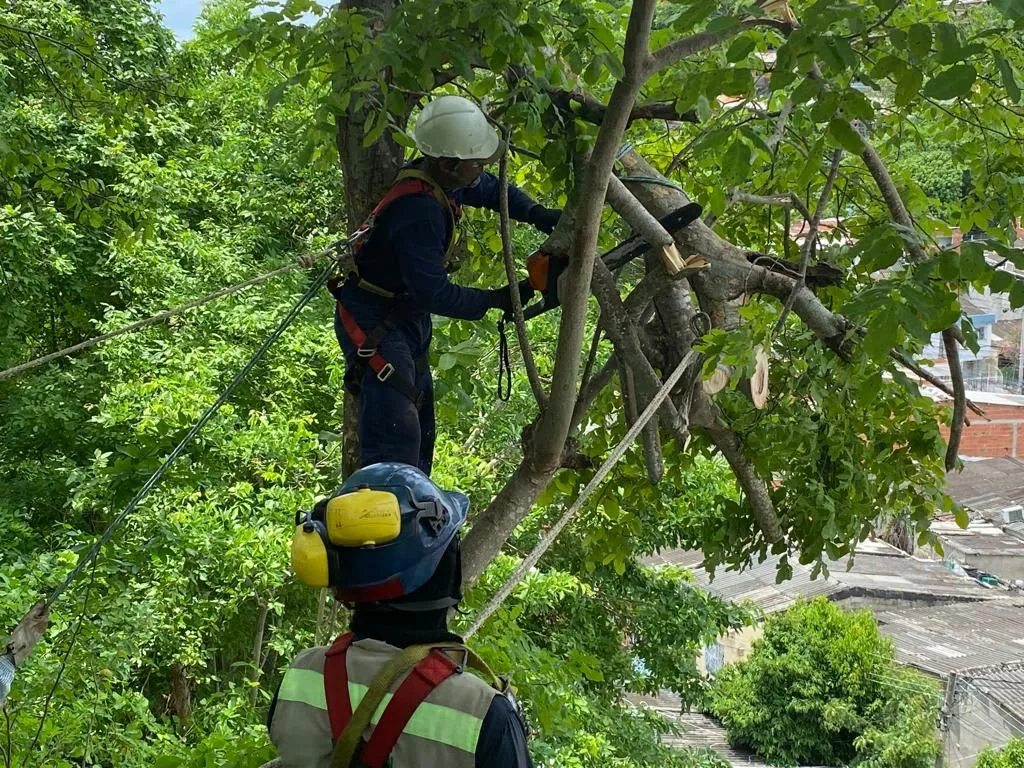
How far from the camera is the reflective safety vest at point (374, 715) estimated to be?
149 centimetres

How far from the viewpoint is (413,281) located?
2770mm

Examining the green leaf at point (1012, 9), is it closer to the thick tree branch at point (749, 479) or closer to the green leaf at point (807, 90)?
the green leaf at point (807, 90)

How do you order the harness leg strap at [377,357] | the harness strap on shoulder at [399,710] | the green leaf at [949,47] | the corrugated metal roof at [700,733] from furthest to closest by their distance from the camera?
1. the corrugated metal roof at [700,733]
2. the harness leg strap at [377,357]
3. the green leaf at [949,47]
4. the harness strap on shoulder at [399,710]

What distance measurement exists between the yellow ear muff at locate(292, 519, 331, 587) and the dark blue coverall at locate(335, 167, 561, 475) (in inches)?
50.2

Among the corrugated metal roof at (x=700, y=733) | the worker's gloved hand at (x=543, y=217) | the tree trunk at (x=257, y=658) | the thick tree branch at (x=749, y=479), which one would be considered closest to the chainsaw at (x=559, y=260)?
the worker's gloved hand at (x=543, y=217)

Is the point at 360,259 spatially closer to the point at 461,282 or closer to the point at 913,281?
the point at 461,282

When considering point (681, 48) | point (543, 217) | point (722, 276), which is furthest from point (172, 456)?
point (722, 276)

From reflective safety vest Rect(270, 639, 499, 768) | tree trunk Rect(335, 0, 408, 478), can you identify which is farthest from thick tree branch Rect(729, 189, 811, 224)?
reflective safety vest Rect(270, 639, 499, 768)

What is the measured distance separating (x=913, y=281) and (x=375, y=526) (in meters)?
1.22

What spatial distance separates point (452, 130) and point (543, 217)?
0.49m

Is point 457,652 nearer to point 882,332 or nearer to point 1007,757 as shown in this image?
point 882,332

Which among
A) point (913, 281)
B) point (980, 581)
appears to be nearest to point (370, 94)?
point (913, 281)

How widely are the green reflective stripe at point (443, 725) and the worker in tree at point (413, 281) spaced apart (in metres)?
1.41

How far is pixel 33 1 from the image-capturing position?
8578 mm
